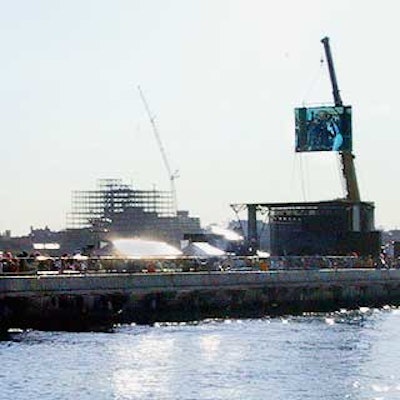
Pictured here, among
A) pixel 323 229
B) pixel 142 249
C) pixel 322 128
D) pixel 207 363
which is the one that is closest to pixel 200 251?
pixel 142 249

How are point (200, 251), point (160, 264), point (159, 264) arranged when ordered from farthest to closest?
point (200, 251) < point (160, 264) < point (159, 264)

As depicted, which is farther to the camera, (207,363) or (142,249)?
(142,249)

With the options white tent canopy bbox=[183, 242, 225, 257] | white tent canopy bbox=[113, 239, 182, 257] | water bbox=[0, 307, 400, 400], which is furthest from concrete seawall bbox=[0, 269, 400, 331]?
white tent canopy bbox=[113, 239, 182, 257]

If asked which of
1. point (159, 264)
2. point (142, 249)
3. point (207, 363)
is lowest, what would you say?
point (207, 363)

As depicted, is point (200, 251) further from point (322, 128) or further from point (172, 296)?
point (322, 128)

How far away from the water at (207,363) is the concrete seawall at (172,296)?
3396mm

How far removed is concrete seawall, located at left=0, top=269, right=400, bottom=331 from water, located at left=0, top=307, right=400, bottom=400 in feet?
11.1

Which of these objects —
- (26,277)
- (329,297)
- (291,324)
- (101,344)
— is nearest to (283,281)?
(329,297)

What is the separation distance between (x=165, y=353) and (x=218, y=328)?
17.4 metres

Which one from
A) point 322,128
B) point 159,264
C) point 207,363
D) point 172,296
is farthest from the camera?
point 322,128

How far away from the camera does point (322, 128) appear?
500ft

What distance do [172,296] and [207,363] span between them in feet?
100

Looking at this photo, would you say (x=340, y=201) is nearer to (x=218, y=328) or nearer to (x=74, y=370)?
(x=218, y=328)

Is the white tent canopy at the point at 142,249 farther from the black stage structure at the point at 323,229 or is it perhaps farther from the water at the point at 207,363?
the water at the point at 207,363
